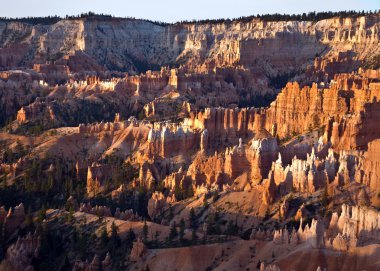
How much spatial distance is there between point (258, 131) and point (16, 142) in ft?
92.6

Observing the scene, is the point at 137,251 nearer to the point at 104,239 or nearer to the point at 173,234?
the point at 173,234

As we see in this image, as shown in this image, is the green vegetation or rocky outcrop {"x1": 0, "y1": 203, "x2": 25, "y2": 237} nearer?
rocky outcrop {"x1": 0, "y1": 203, "x2": 25, "y2": 237}

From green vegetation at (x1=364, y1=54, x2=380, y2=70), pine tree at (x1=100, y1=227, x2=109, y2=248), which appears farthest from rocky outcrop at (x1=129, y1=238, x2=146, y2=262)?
green vegetation at (x1=364, y1=54, x2=380, y2=70)

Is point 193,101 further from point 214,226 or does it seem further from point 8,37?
point 8,37

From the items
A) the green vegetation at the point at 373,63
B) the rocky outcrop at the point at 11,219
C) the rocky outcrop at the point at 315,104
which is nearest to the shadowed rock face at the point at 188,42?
the green vegetation at the point at 373,63

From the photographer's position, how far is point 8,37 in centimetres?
17788

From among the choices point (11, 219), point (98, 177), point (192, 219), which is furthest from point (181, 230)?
point (98, 177)

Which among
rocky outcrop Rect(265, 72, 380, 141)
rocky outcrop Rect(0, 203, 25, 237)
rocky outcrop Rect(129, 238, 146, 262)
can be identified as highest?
rocky outcrop Rect(265, 72, 380, 141)

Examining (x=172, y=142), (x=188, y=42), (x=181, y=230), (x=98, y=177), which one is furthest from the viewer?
(x=188, y=42)

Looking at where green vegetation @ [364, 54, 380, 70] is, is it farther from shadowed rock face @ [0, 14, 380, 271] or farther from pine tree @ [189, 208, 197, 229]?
pine tree @ [189, 208, 197, 229]

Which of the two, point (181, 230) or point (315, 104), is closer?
point (181, 230)

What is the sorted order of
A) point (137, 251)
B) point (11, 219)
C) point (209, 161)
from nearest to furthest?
point (137, 251) → point (11, 219) → point (209, 161)

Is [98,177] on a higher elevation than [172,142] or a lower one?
lower

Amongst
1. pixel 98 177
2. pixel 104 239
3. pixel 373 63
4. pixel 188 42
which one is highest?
pixel 373 63
